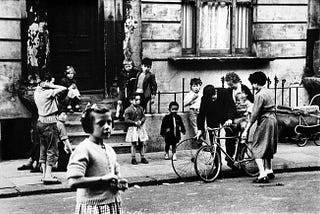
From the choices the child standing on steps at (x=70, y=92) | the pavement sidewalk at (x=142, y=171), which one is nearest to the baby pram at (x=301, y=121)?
the pavement sidewalk at (x=142, y=171)

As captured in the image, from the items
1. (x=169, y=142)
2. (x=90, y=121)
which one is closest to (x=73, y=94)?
(x=169, y=142)

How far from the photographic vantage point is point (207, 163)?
11.2 metres

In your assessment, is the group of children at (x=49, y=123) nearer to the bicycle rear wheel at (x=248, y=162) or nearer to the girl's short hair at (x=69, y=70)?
the girl's short hair at (x=69, y=70)

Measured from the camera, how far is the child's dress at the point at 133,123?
12625 mm

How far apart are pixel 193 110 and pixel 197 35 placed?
7.89 feet

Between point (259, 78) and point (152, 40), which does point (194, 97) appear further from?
point (259, 78)

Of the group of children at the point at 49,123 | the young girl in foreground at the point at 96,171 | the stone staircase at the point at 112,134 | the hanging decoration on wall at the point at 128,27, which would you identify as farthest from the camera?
the hanging decoration on wall at the point at 128,27

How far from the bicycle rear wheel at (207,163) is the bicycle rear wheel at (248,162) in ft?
1.67

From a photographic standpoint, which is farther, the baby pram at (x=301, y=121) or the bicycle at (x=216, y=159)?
the baby pram at (x=301, y=121)

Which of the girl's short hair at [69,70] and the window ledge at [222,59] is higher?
the window ledge at [222,59]

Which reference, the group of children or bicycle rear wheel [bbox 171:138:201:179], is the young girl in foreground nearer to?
the group of children

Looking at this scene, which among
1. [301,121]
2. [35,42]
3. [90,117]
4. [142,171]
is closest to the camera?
[90,117]

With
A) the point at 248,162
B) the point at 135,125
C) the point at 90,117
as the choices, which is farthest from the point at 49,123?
the point at 90,117

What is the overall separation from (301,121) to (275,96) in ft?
3.82
